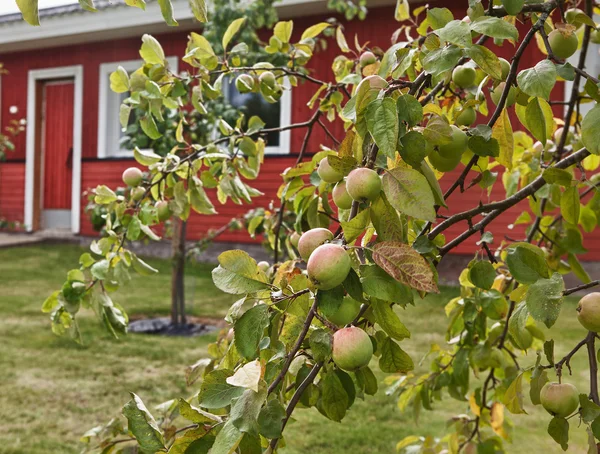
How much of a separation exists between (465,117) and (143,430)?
55cm

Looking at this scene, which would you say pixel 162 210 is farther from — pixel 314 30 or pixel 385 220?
pixel 385 220

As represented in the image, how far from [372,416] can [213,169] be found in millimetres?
1633

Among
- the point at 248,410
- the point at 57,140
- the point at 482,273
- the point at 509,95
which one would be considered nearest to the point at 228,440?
the point at 248,410

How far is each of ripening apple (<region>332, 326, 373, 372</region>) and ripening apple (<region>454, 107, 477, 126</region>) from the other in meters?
0.39

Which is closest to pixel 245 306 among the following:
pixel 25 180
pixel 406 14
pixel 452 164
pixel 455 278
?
pixel 452 164

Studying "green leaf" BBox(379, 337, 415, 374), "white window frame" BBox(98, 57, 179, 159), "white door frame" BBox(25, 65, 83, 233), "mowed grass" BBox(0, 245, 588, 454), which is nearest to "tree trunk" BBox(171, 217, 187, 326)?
"mowed grass" BBox(0, 245, 588, 454)

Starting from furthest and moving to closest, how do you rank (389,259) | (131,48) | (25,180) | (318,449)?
(25,180), (131,48), (318,449), (389,259)

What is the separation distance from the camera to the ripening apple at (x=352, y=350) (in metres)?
0.53

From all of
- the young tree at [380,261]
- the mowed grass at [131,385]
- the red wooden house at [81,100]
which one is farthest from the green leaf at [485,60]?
the red wooden house at [81,100]

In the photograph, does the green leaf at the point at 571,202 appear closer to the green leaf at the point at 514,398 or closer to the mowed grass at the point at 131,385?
the green leaf at the point at 514,398

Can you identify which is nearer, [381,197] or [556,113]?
[381,197]

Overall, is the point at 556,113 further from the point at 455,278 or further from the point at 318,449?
the point at 318,449

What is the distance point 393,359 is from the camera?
2.30ft

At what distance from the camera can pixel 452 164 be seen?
2.28 ft
